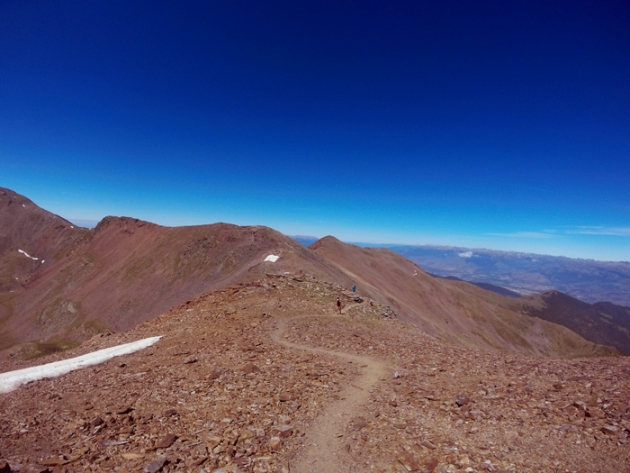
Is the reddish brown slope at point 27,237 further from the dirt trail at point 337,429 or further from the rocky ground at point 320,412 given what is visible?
the dirt trail at point 337,429

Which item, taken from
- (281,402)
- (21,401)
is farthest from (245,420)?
(21,401)

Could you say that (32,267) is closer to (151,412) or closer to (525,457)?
(151,412)

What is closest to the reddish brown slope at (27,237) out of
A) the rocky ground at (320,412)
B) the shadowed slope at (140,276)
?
the shadowed slope at (140,276)

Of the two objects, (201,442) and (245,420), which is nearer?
(201,442)

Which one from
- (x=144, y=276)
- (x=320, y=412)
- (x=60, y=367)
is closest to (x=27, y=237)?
(x=144, y=276)

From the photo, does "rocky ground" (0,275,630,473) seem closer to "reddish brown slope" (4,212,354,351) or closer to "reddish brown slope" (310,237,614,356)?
"reddish brown slope" (4,212,354,351)

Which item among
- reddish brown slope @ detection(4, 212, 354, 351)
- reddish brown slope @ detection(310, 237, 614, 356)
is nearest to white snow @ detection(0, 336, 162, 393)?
reddish brown slope @ detection(4, 212, 354, 351)
